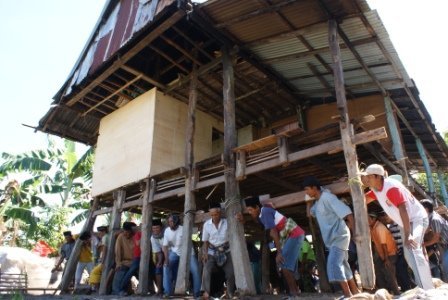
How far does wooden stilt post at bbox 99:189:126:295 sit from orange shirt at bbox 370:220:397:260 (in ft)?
18.6

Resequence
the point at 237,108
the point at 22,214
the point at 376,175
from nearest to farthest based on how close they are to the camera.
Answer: the point at 376,175, the point at 237,108, the point at 22,214

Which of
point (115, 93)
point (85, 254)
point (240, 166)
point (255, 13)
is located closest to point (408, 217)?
point (240, 166)

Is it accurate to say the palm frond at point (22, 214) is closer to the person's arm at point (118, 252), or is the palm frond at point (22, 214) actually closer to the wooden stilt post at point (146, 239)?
the person's arm at point (118, 252)

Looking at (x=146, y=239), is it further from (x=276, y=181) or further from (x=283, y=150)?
(x=283, y=150)

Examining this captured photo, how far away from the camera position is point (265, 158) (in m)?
6.35

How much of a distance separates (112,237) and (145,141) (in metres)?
2.36

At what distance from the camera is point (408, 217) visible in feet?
12.7

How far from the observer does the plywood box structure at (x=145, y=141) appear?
858 centimetres

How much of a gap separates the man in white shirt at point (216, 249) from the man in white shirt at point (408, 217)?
9.43 feet

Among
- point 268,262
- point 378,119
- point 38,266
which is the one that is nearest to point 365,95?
point 378,119

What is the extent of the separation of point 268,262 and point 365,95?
4.54 m

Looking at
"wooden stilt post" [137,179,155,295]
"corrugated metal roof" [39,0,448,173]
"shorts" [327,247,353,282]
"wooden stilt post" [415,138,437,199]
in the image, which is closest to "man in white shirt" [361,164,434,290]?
"shorts" [327,247,353,282]

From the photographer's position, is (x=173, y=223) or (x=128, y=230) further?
(x=128, y=230)

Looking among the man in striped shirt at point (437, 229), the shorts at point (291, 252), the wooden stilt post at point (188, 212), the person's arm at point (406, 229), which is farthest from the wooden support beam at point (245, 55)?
the person's arm at point (406, 229)
